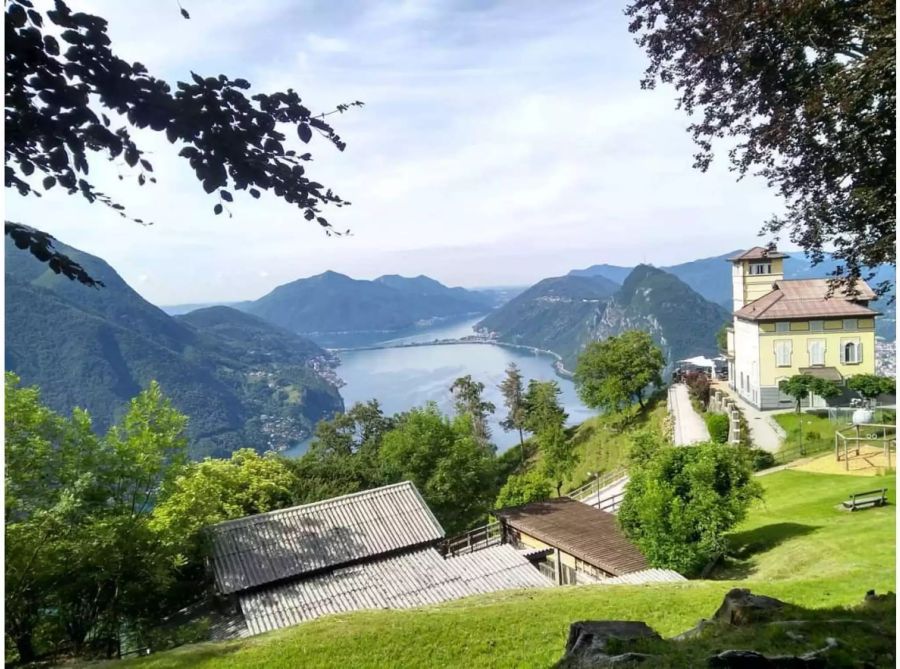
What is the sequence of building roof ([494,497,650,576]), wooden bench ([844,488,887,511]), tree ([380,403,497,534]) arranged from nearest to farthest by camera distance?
building roof ([494,497,650,576]) → wooden bench ([844,488,887,511]) → tree ([380,403,497,534])

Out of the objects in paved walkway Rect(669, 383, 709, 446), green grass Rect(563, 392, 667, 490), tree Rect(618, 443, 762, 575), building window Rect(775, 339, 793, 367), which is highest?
building window Rect(775, 339, 793, 367)

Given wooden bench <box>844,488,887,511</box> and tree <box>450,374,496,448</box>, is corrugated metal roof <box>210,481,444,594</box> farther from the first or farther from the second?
tree <box>450,374,496,448</box>

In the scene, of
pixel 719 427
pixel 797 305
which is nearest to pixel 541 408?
pixel 719 427

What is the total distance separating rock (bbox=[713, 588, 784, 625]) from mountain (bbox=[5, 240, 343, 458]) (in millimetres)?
3751

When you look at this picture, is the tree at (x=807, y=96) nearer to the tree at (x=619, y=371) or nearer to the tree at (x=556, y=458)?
the tree at (x=556, y=458)

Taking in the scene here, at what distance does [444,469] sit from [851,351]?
14437mm

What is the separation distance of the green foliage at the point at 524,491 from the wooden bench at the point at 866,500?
738 centimetres

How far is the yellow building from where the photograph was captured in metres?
18.0

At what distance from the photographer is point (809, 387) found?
17469 millimetres

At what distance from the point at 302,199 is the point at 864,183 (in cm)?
284

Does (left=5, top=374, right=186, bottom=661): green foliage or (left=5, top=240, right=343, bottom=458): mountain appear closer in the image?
(left=5, top=374, right=186, bottom=661): green foliage

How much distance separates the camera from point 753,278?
19.9 m

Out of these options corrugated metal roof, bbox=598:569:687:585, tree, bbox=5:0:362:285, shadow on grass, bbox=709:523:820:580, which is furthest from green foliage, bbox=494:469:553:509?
tree, bbox=5:0:362:285

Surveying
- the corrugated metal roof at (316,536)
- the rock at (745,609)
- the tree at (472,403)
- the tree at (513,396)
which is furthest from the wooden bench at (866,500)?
the tree at (513,396)
